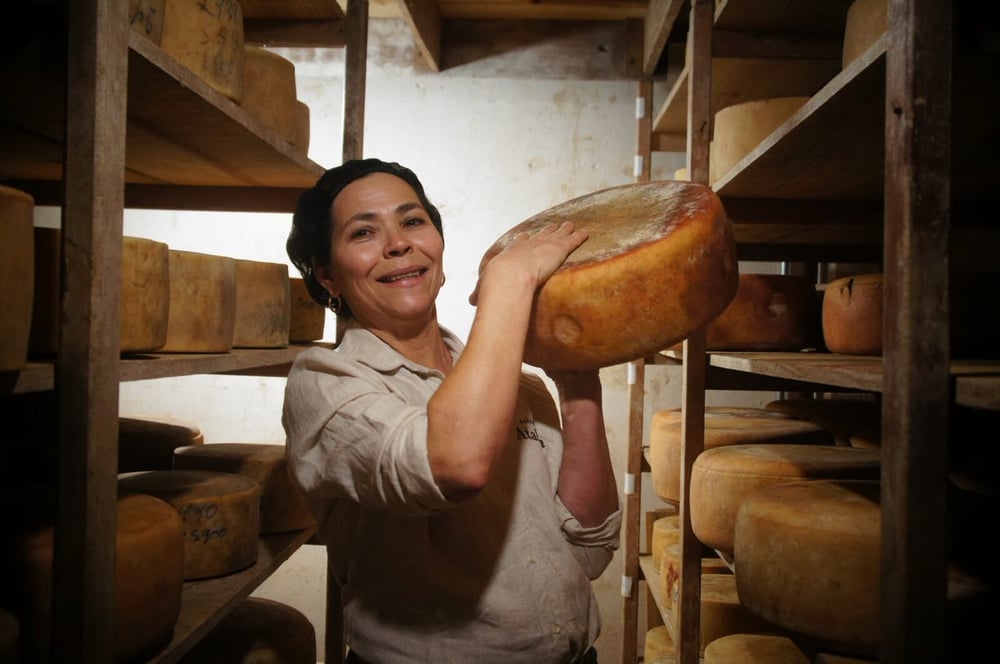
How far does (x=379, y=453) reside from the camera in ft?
3.23

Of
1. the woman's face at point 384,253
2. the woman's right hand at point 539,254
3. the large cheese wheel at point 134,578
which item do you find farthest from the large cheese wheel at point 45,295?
the woman's right hand at point 539,254

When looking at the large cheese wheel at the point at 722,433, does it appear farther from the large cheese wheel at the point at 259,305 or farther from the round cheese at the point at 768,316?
the large cheese wheel at the point at 259,305

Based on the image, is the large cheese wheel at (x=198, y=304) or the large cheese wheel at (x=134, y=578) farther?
the large cheese wheel at (x=198, y=304)

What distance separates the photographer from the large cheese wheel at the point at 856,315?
1409 millimetres

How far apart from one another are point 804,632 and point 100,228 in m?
1.18

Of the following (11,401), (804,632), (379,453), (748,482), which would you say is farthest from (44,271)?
(748,482)

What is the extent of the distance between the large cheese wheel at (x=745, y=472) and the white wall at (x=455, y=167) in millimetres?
1733

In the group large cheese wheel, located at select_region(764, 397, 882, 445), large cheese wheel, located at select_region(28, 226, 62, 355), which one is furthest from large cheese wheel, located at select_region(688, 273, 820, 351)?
large cheese wheel, located at select_region(28, 226, 62, 355)

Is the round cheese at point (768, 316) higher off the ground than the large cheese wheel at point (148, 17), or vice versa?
the large cheese wheel at point (148, 17)

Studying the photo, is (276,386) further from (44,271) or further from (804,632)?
(804,632)

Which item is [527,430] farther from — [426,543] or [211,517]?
[211,517]

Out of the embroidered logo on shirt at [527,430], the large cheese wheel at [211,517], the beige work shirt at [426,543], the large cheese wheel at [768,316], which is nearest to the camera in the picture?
the beige work shirt at [426,543]

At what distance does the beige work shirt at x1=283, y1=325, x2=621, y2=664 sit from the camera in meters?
1.10

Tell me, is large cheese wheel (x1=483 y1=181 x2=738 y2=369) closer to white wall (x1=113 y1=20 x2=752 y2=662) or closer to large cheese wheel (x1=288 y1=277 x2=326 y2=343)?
large cheese wheel (x1=288 y1=277 x2=326 y2=343)
